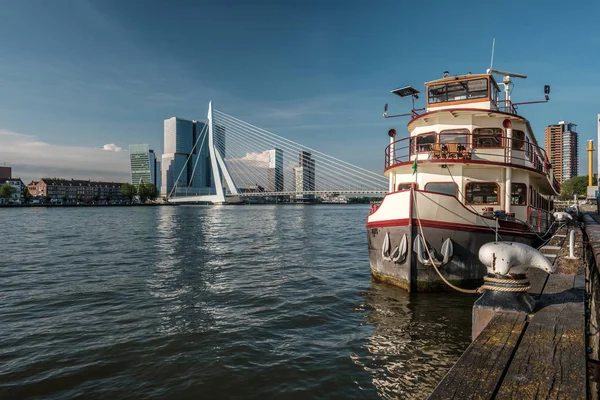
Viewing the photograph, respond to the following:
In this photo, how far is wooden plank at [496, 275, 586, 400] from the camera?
2598mm

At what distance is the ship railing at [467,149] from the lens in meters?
11.5

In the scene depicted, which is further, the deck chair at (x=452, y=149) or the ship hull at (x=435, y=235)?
the deck chair at (x=452, y=149)

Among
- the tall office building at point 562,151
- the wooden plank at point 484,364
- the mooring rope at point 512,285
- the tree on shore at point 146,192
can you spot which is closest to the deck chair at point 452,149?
the mooring rope at point 512,285

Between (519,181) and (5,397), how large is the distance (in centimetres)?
1343

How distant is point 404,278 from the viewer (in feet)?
34.0

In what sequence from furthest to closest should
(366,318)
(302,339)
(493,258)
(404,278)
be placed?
(404,278) → (366,318) → (302,339) → (493,258)

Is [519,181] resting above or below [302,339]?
above

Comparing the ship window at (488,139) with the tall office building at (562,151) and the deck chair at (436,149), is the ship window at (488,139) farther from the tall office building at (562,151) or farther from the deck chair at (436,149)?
the tall office building at (562,151)

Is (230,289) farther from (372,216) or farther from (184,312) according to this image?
(372,216)

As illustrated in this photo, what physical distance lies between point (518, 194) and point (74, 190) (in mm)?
184806

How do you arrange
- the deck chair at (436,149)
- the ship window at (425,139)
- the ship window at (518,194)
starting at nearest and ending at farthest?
the deck chair at (436,149) < the ship window at (518,194) < the ship window at (425,139)

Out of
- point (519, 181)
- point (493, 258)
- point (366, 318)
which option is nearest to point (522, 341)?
point (493, 258)

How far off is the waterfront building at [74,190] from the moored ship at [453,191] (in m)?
165

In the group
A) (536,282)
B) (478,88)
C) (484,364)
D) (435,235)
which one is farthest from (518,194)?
(484,364)
